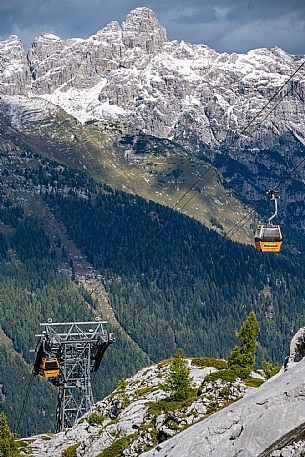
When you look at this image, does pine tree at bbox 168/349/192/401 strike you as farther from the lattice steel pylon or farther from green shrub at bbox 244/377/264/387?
the lattice steel pylon

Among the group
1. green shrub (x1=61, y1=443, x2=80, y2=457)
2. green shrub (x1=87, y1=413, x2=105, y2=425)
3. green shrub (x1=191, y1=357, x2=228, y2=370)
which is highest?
green shrub (x1=191, y1=357, x2=228, y2=370)

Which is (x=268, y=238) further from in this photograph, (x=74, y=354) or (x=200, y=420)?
(x=74, y=354)

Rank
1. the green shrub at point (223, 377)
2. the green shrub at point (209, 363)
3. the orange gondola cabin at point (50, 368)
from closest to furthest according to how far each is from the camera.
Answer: the green shrub at point (223, 377), the green shrub at point (209, 363), the orange gondola cabin at point (50, 368)

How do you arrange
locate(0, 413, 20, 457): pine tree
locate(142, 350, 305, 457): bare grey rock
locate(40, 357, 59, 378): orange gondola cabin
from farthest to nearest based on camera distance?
locate(40, 357, 59, 378): orange gondola cabin
locate(0, 413, 20, 457): pine tree
locate(142, 350, 305, 457): bare grey rock

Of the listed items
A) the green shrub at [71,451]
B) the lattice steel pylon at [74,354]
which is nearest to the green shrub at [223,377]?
the green shrub at [71,451]

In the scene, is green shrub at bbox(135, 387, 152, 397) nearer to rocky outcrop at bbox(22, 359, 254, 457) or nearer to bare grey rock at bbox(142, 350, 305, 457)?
rocky outcrop at bbox(22, 359, 254, 457)

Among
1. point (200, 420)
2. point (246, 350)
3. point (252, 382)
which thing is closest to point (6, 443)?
point (252, 382)

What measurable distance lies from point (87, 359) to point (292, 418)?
59.8m

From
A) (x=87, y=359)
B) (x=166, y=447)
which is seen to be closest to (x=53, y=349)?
(x=87, y=359)

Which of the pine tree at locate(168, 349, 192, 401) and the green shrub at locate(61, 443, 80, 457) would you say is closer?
the pine tree at locate(168, 349, 192, 401)

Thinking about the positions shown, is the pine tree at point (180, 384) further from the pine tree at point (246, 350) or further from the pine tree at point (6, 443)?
the pine tree at point (6, 443)

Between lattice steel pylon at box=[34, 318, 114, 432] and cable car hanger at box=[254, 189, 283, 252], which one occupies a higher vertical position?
cable car hanger at box=[254, 189, 283, 252]

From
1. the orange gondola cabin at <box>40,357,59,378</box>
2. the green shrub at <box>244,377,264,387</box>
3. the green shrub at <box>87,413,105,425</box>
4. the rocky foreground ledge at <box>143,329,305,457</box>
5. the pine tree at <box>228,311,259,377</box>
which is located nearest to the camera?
the rocky foreground ledge at <box>143,329,305,457</box>

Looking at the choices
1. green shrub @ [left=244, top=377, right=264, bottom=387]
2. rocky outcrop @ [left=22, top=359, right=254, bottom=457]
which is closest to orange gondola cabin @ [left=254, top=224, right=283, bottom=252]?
green shrub @ [left=244, top=377, right=264, bottom=387]
